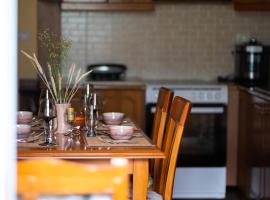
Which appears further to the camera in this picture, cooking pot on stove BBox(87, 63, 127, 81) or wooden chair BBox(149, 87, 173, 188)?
cooking pot on stove BBox(87, 63, 127, 81)

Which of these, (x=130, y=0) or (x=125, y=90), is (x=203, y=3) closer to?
(x=130, y=0)

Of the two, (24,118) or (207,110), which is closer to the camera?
(24,118)

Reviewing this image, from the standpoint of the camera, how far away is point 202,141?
506 centimetres

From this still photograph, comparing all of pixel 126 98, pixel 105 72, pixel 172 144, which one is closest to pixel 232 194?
pixel 126 98

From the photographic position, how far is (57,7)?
534 cm

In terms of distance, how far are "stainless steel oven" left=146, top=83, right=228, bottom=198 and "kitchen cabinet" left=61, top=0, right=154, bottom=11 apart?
78 centimetres

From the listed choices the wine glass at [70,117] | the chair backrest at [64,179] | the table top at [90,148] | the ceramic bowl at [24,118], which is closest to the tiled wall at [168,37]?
the ceramic bowl at [24,118]

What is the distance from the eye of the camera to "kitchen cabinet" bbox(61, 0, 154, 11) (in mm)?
5234

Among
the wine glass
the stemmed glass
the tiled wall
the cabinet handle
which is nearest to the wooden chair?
the wine glass

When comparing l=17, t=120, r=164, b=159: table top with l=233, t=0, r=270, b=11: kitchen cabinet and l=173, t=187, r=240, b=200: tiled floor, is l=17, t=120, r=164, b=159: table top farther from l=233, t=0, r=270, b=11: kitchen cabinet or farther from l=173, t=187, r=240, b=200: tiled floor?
l=233, t=0, r=270, b=11: kitchen cabinet

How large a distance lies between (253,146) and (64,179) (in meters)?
3.22

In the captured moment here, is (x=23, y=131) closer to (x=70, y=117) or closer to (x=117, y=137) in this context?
(x=70, y=117)

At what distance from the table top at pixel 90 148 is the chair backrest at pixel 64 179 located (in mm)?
1033

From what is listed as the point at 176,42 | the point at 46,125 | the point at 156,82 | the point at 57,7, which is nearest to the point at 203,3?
the point at 176,42
